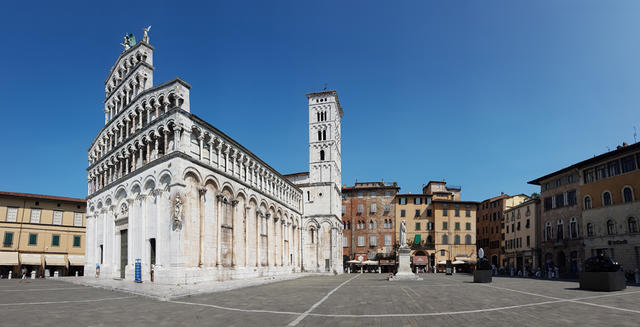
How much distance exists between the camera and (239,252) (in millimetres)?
39812

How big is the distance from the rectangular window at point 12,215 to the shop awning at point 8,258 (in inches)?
151

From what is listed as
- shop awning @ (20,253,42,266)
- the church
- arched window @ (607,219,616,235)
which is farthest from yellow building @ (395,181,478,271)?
shop awning @ (20,253,42,266)

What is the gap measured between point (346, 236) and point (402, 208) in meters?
11.4

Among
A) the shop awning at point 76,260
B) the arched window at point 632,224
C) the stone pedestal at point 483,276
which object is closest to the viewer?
the stone pedestal at point 483,276

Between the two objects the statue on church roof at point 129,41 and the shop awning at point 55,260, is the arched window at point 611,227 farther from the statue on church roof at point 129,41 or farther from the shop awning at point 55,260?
the shop awning at point 55,260

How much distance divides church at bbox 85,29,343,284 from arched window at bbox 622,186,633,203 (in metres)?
36.2

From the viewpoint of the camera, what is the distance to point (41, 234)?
53.2m

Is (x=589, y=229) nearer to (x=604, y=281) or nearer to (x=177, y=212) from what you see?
(x=604, y=281)

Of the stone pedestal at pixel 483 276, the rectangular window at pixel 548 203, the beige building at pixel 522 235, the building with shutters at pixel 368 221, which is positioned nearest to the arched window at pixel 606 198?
the rectangular window at pixel 548 203

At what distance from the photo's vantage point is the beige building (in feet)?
200

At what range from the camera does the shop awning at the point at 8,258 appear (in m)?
49.7

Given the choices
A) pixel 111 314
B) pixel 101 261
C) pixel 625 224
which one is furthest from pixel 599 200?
pixel 101 261

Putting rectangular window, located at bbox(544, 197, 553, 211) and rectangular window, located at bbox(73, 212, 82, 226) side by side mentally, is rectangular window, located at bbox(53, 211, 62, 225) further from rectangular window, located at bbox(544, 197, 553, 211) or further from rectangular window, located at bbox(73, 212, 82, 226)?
rectangular window, located at bbox(544, 197, 553, 211)


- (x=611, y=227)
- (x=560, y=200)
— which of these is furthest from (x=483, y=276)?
(x=560, y=200)
